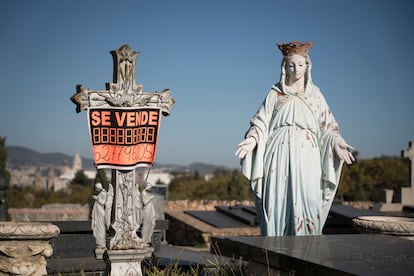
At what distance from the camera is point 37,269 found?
5.94 m

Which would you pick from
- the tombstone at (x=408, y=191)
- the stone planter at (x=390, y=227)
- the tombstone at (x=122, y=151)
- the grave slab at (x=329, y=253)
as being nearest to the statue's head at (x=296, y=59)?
the tombstone at (x=122, y=151)

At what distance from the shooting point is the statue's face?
7.04 meters

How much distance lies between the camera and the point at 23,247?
5.87 metres

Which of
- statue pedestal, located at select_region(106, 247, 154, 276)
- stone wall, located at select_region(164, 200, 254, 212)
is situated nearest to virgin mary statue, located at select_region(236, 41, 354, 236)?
statue pedestal, located at select_region(106, 247, 154, 276)

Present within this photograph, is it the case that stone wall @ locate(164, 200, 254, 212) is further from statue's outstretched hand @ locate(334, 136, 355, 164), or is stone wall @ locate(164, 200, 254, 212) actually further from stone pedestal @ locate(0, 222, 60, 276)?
stone pedestal @ locate(0, 222, 60, 276)

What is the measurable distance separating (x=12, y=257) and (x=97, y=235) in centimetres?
96

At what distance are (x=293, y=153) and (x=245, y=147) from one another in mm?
580

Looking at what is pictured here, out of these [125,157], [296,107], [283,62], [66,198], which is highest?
[283,62]

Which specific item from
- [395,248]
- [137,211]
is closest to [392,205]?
[137,211]

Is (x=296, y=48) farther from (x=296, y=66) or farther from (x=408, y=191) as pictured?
(x=408, y=191)

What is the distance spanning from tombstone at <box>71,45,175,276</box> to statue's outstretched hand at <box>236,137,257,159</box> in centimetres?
102

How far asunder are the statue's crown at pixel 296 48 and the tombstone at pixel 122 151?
1664 mm

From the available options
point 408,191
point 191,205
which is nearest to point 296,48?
point 408,191

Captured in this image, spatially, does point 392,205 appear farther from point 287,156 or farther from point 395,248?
point 395,248
